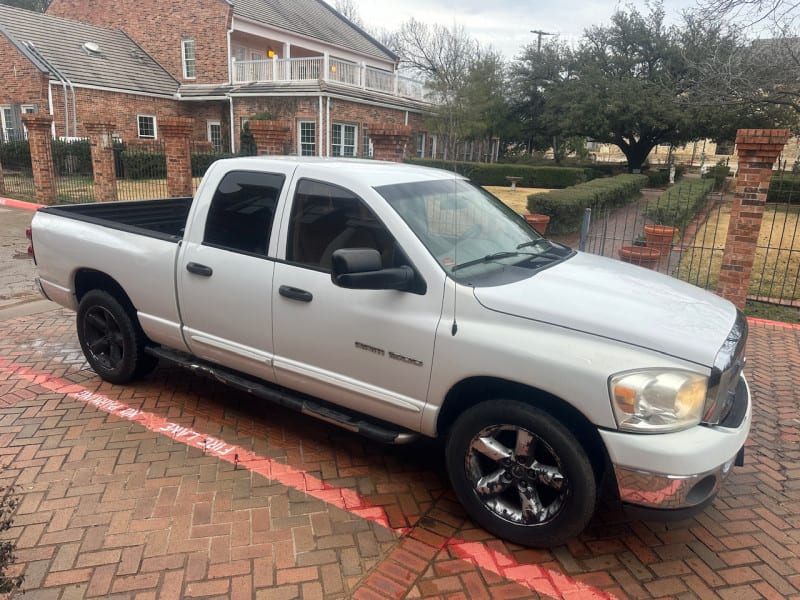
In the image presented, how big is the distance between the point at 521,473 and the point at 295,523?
125cm

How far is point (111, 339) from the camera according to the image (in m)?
4.71

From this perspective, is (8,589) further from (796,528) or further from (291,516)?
(796,528)

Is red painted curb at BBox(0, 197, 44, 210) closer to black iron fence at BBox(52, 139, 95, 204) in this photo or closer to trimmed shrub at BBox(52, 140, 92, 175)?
black iron fence at BBox(52, 139, 95, 204)

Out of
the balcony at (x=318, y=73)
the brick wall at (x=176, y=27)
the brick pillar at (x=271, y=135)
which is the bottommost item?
the brick pillar at (x=271, y=135)

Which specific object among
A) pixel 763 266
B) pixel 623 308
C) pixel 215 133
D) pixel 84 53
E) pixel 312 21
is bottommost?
pixel 763 266

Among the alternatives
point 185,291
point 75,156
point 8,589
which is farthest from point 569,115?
point 8,589

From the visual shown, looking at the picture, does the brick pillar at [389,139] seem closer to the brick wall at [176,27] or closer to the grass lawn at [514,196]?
the grass lawn at [514,196]

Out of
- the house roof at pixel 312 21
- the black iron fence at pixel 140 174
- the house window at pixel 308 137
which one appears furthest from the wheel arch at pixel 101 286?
the house roof at pixel 312 21

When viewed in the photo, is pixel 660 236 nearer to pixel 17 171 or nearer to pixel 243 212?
pixel 243 212

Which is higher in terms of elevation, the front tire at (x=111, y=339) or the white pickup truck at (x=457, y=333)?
the white pickup truck at (x=457, y=333)

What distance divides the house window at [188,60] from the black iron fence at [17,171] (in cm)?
1037

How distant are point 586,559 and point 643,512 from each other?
50cm

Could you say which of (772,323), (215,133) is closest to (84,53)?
(215,133)

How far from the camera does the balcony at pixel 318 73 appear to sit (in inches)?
961
